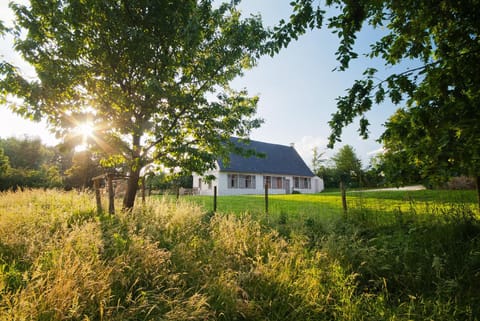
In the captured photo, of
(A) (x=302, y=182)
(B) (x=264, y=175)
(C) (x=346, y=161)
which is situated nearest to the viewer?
(B) (x=264, y=175)

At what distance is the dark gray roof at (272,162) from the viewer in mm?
24128

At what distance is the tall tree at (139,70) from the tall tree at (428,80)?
2129mm

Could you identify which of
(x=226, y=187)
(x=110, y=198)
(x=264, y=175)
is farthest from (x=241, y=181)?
(x=110, y=198)

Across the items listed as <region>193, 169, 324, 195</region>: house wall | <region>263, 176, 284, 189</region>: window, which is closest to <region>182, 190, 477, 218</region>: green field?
<region>193, 169, 324, 195</region>: house wall

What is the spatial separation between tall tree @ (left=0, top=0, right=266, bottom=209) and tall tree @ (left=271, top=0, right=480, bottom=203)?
6.98 ft

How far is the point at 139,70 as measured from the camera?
211 inches

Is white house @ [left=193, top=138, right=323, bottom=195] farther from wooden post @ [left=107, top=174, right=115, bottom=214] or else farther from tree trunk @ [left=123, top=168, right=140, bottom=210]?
wooden post @ [left=107, top=174, right=115, bottom=214]

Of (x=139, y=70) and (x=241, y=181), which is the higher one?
(x=139, y=70)

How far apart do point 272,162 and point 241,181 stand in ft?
16.4

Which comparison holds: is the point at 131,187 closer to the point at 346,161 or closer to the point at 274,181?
the point at 274,181

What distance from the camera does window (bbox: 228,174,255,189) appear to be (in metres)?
23.6

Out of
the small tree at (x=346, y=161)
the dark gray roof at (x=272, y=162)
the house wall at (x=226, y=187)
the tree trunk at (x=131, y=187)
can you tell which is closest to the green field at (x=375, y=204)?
the tree trunk at (x=131, y=187)

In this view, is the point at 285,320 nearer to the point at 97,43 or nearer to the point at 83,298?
the point at 83,298

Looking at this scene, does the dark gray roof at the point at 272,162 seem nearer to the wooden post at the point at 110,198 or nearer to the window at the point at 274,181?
the window at the point at 274,181
